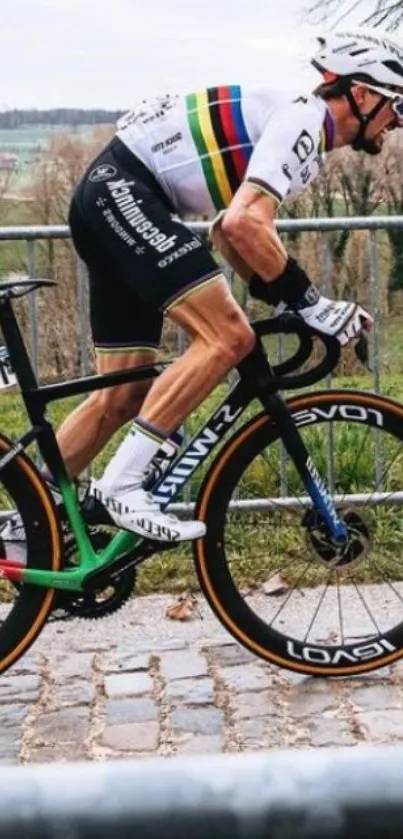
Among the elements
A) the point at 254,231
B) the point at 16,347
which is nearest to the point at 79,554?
the point at 16,347

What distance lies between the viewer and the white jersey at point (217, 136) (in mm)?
3541

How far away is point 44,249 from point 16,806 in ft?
16.6

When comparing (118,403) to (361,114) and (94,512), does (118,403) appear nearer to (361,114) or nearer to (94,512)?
(94,512)

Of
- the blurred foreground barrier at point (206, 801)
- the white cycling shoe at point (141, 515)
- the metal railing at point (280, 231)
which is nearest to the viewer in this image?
the blurred foreground barrier at point (206, 801)

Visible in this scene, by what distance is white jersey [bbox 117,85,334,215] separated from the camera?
3.54 meters

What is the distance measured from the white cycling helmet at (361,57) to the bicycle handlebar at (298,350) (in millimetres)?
665

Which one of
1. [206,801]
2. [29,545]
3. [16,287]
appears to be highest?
[16,287]

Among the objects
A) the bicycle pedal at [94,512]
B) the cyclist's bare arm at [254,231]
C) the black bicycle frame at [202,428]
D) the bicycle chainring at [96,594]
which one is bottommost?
the bicycle chainring at [96,594]

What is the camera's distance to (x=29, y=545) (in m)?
3.71

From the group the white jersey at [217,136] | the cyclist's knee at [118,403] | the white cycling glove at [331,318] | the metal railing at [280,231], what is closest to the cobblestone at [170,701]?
the metal railing at [280,231]

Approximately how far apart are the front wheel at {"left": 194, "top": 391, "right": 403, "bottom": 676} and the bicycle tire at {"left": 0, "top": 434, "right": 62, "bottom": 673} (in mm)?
409

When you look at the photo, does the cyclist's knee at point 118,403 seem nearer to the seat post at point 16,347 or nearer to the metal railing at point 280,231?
the seat post at point 16,347

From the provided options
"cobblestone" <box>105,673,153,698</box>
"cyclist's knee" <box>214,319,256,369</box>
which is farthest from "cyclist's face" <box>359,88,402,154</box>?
"cobblestone" <box>105,673,153,698</box>

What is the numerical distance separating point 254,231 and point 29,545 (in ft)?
3.43
